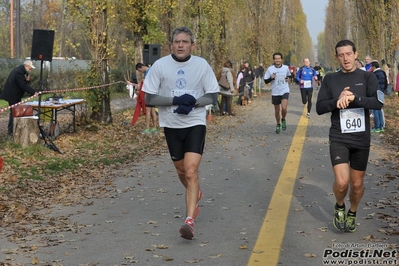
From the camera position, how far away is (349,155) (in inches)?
290

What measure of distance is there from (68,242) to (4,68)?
3423cm

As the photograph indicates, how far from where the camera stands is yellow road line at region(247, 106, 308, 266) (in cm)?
643

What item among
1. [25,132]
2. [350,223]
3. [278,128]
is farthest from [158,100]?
[278,128]

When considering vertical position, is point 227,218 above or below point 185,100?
below

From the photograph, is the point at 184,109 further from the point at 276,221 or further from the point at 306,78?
the point at 306,78

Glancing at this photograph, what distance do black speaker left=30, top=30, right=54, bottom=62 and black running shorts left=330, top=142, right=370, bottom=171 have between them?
10031 mm

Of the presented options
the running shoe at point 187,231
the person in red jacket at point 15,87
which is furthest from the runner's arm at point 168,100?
the person in red jacket at point 15,87

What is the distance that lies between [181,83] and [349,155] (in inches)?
73.2

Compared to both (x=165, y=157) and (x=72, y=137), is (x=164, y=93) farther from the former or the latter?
(x=72, y=137)

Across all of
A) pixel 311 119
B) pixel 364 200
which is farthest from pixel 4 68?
pixel 364 200

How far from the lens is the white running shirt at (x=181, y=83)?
745cm

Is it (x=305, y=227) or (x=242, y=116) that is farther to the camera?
(x=242, y=116)

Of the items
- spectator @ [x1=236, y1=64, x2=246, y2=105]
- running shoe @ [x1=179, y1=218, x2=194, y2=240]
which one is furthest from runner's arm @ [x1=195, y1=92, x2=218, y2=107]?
spectator @ [x1=236, y1=64, x2=246, y2=105]

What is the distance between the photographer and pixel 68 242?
287 inches
